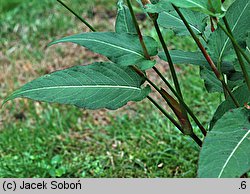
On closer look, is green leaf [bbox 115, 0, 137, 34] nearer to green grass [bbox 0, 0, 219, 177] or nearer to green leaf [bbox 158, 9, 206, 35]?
green leaf [bbox 158, 9, 206, 35]

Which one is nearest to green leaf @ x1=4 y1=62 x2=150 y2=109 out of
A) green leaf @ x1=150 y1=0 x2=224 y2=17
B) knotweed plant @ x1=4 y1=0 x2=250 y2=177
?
knotweed plant @ x1=4 y1=0 x2=250 y2=177

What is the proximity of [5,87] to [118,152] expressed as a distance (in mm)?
1150

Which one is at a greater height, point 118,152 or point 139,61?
point 118,152

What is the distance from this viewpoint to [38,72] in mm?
3934

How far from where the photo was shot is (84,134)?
10.6 feet

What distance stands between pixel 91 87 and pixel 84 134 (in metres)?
1.50

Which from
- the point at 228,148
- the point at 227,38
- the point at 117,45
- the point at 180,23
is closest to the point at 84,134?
the point at 180,23

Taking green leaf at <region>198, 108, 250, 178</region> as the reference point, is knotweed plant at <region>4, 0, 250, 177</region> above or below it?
above

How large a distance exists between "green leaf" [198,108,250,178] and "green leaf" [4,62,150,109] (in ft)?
0.99

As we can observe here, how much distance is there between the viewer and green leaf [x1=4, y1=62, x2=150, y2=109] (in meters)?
1.69

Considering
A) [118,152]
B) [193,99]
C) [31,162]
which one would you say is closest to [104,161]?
[118,152]

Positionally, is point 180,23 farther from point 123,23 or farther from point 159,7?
point 159,7

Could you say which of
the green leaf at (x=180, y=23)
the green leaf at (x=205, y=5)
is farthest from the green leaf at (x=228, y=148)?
the green leaf at (x=180, y=23)
